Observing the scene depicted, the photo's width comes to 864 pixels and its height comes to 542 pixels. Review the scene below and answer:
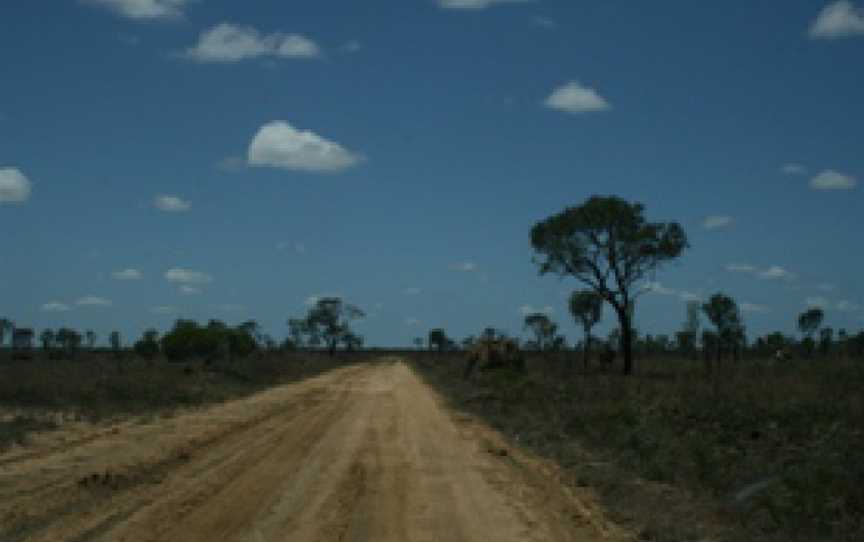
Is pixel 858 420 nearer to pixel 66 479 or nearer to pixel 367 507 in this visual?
pixel 367 507

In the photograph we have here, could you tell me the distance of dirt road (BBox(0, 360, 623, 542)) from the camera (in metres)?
10.5

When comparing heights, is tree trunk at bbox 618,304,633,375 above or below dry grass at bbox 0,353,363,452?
above

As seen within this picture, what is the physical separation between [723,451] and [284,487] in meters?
7.50

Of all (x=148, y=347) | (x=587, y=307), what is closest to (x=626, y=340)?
(x=587, y=307)

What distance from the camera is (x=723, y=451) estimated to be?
53.0 ft

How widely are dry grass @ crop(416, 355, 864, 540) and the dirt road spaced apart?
108cm

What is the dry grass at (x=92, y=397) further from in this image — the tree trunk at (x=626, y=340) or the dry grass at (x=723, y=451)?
the tree trunk at (x=626, y=340)

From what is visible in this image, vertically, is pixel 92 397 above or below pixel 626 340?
below

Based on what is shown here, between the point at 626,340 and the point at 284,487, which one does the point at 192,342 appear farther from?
the point at 284,487

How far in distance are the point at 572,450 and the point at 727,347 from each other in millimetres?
63001

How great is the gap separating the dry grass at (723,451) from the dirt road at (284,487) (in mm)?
1078

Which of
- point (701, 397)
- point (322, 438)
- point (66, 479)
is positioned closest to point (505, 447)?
point (322, 438)

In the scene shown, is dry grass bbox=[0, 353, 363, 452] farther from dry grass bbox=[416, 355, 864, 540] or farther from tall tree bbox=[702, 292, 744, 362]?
tall tree bbox=[702, 292, 744, 362]

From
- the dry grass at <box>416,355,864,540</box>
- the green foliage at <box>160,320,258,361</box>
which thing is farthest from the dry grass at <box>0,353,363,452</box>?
the green foliage at <box>160,320,258,361</box>
